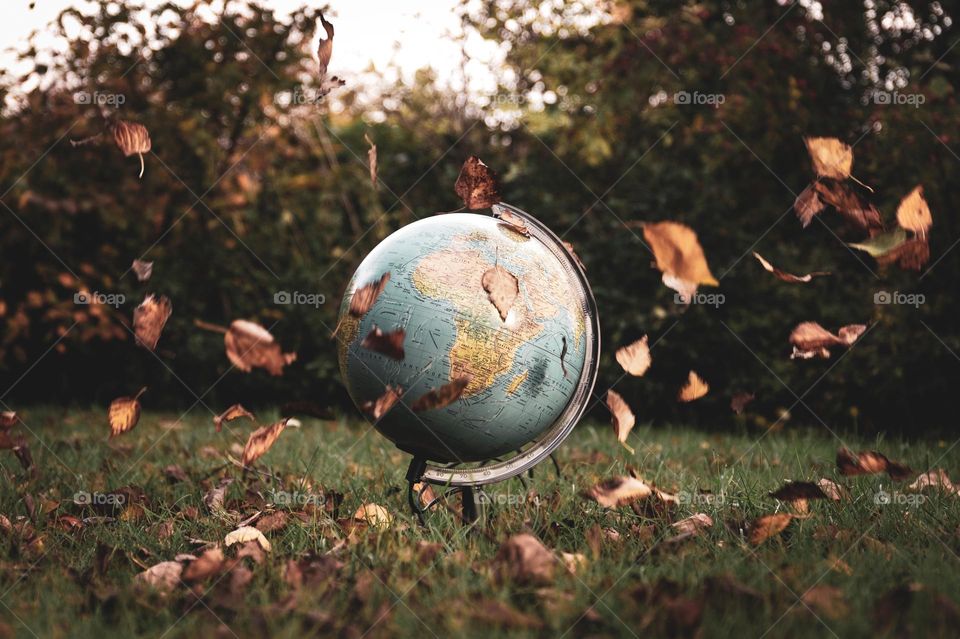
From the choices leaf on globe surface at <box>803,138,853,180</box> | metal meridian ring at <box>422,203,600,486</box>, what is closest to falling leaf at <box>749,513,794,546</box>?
metal meridian ring at <box>422,203,600,486</box>

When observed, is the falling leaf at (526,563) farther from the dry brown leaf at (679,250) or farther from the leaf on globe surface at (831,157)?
the leaf on globe surface at (831,157)

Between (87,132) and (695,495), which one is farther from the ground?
(87,132)

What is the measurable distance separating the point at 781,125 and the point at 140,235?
19.7 ft

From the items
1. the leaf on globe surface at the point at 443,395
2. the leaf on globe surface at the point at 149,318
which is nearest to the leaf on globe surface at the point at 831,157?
the leaf on globe surface at the point at 443,395

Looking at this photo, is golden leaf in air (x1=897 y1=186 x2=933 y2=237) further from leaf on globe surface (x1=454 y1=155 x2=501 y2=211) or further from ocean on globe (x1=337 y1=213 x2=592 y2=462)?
leaf on globe surface (x1=454 y1=155 x2=501 y2=211)

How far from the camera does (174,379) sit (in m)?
7.95

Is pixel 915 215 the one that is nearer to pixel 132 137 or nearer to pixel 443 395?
pixel 443 395

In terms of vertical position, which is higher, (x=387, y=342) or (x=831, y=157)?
(x=831, y=157)

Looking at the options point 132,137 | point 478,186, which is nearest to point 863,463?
point 478,186

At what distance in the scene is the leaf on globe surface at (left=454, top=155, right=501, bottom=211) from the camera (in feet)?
10.5

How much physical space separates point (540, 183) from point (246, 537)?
539 cm

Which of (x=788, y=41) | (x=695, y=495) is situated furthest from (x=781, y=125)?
(x=695, y=495)

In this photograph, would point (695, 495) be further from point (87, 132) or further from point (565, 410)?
point (87, 132)

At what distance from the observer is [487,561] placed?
109 inches
